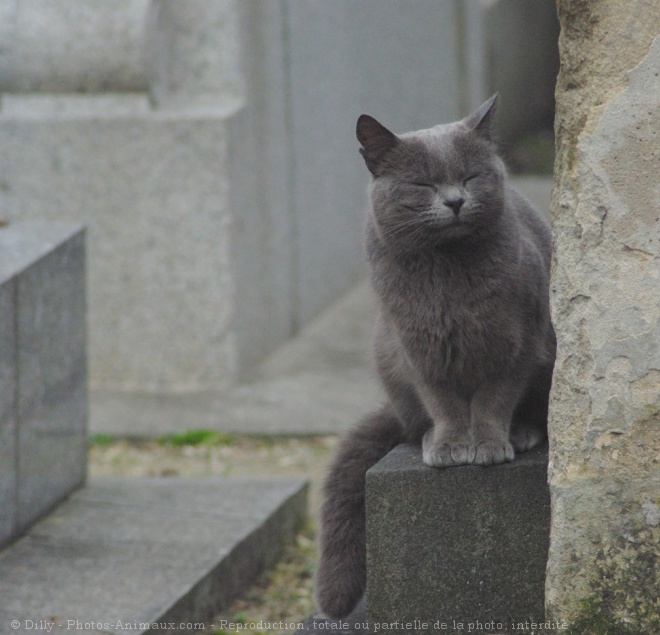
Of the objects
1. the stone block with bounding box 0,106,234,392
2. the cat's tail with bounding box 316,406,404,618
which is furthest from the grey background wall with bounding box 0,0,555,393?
the cat's tail with bounding box 316,406,404,618

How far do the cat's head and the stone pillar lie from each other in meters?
0.36

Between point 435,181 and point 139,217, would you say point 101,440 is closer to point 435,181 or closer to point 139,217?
point 139,217

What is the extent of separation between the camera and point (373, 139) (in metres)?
2.33

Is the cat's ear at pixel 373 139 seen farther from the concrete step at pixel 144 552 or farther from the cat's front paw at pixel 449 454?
the concrete step at pixel 144 552

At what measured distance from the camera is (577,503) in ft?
6.14

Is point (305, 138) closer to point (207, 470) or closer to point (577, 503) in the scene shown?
point (207, 470)

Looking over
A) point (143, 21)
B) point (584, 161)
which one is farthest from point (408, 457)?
point (143, 21)

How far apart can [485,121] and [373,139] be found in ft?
0.85

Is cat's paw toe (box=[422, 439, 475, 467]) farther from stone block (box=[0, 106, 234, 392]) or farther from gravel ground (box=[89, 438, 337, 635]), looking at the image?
stone block (box=[0, 106, 234, 392])

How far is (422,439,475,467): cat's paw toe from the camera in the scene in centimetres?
227

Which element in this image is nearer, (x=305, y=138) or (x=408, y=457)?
(x=408, y=457)

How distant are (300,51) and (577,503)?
432 cm

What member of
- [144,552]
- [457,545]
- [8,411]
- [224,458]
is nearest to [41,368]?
[8,411]

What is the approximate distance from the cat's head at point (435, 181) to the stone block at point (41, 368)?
54.3 inches
